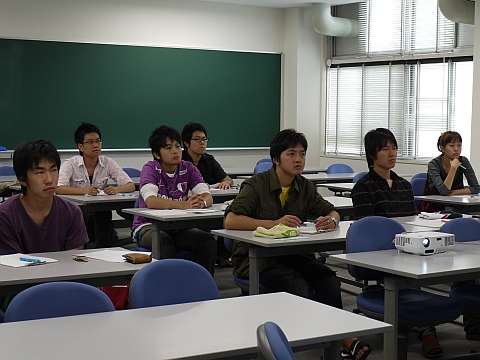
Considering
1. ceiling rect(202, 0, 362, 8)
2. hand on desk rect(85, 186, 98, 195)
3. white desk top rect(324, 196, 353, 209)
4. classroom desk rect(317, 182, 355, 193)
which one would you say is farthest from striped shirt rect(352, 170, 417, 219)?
ceiling rect(202, 0, 362, 8)

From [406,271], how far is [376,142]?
73.3 inches

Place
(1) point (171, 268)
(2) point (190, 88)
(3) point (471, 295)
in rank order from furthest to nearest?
(2) point (190, 88), (3) point (471, 295), (1) point (171, 268)

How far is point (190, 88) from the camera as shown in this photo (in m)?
10.1

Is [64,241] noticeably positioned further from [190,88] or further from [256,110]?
[256,110]

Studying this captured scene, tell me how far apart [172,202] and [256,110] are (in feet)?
17.7

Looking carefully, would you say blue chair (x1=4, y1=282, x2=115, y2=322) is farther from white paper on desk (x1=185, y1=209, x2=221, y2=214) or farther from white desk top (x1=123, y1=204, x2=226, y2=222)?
white paper on desk (x1=185, y1=209, x2=221, y2=214)

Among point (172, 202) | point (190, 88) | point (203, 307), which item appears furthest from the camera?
point (190, 88)

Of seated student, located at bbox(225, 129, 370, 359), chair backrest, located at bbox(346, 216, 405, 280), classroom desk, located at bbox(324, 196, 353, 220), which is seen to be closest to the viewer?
chair backrest, located at bbox(346, 216, 405, 280)

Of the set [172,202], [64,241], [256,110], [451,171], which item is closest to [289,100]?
[256,110]

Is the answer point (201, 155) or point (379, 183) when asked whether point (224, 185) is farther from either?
point (379, 183)

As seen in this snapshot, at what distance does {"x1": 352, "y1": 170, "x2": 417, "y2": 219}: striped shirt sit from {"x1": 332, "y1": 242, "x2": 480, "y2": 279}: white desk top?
108cm

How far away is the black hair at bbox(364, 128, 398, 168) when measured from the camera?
517 centimetres

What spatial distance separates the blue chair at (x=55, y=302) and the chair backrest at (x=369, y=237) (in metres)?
1.77

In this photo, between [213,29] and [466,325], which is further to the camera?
[213,29]
